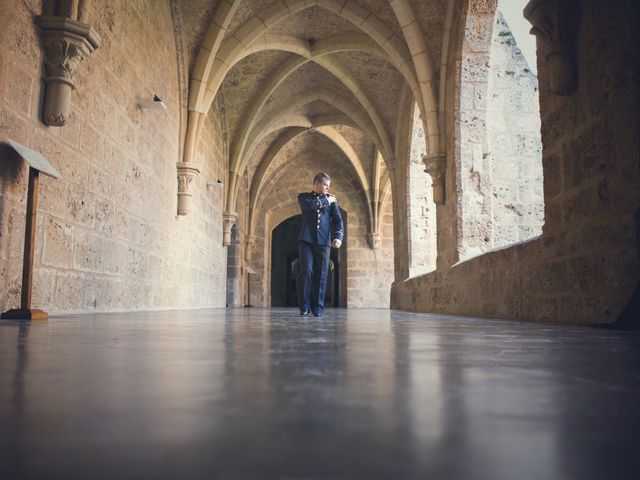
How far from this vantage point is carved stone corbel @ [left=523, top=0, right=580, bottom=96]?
125 inches

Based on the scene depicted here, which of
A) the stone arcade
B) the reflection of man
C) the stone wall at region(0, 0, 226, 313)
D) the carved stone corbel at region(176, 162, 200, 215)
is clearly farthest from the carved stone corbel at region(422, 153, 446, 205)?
the stone wall at region(0, 0, 226, 313)

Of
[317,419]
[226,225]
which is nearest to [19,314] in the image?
[317,419]

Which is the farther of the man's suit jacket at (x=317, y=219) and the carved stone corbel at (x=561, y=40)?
the man's suit jacket at (x=317, y=219)

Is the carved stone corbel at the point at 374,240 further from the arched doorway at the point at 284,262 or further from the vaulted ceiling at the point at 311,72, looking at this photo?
the arched doorway at the point at 284,262

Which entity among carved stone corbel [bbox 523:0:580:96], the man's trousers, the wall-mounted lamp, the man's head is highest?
the wall-mounted lamp

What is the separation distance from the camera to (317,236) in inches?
195

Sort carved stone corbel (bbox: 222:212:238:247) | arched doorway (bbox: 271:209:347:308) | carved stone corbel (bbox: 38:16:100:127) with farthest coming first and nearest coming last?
arched doorway (bbox: 271:209:347:308) < carved stone corbel (bbox: 222:212:238:247) < carved stone corbel (bbox: 38:16:100:127)

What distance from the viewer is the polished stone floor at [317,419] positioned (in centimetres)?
40

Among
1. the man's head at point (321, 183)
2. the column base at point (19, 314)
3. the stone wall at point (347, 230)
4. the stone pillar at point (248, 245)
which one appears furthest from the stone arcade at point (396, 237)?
the stone pillar at point (248, 245)

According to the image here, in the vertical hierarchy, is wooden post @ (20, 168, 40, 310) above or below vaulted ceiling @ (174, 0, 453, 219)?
below

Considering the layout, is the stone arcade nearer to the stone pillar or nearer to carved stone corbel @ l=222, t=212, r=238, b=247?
carved stone corbel @ l=222, t=212, r=238, b=247

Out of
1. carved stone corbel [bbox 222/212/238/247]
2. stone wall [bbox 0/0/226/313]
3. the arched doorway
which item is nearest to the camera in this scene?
stone wall [bbox 0/0/226/313]

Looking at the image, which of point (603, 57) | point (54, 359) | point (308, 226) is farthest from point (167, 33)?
point (54, 359)

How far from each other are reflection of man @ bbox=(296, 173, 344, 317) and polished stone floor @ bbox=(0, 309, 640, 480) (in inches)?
149
